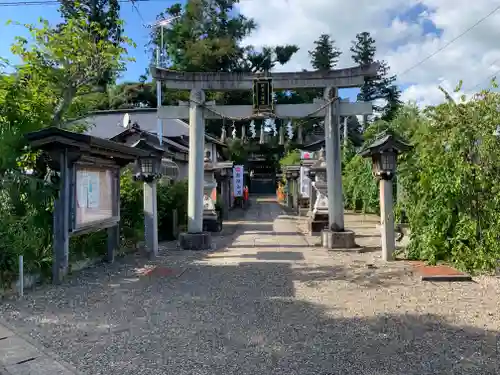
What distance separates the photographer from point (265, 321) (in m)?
5.29

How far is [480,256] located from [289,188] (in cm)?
2576

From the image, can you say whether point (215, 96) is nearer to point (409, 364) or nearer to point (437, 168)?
point (437, 168)

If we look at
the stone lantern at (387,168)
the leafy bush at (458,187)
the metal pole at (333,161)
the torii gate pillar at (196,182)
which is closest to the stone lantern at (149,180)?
the torii gate pillar at (196,182)

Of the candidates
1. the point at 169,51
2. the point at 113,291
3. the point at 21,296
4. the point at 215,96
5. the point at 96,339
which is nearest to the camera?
the point at 96,339

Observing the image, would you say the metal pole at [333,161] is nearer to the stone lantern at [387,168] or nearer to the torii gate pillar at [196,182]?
the stone lantern at [387,168]

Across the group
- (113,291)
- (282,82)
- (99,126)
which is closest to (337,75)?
(282,82)

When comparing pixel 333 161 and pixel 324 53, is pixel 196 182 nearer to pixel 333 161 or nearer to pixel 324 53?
pixel 333 161

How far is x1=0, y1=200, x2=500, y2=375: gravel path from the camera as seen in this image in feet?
13.2

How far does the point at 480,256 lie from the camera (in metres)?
7.86

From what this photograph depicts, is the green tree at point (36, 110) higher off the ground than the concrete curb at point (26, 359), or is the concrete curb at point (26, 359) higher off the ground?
the green tree at point (36, 110)

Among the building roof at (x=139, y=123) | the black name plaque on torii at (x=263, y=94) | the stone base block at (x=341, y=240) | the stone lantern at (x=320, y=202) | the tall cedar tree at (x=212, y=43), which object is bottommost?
the stone base block at (x=341, y=240)

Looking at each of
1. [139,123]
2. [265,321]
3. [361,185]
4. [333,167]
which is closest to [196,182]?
[333,167]

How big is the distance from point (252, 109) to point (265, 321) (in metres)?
7.60

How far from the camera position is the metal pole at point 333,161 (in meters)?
11.7
